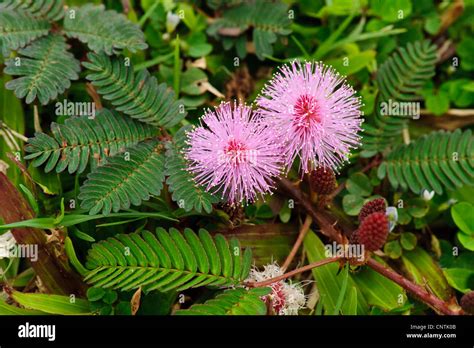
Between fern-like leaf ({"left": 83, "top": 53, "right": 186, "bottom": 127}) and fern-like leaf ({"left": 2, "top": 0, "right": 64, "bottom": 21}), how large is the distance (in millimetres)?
350

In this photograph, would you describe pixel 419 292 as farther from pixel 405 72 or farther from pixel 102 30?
A: pixel 102 30

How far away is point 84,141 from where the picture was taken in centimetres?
229

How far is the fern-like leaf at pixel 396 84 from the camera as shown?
8.66ft

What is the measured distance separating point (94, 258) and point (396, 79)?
5.31 feet

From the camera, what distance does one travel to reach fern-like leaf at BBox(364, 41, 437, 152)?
264cm

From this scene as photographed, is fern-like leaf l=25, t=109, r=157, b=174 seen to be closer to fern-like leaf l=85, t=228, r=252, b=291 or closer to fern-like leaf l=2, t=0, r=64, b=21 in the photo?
fern-like leaf l=85, t=228, r=252, b=291

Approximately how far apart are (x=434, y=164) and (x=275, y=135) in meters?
0.82

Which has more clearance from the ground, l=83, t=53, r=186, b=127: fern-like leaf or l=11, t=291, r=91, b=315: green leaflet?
l=83, t=53, r=186, b=127: fern-like leaf

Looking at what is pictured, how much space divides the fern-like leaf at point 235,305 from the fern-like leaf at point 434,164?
34.7 inches

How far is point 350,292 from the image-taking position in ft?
7.86

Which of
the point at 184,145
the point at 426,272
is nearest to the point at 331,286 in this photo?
the point at 426,272

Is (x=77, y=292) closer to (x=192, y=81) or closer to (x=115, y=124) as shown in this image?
(x=115, y=124)
